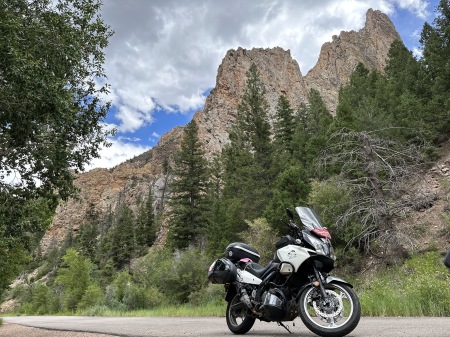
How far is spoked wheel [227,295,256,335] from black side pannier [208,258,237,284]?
13.3 inches

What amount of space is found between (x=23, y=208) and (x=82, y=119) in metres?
2.80

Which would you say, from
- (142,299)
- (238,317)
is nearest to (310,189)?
(142,299)

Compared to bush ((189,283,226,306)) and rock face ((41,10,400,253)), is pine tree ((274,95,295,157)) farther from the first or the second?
rock face ((41,10,400,253))

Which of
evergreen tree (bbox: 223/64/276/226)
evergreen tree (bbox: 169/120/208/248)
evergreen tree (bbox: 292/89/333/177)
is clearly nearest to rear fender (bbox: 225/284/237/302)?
evergreen tree (bbox: 292/89/333/177)

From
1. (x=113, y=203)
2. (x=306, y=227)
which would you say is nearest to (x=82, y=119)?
(x=306, y=227)

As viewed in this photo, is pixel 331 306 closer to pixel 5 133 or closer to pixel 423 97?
pixel 5 133

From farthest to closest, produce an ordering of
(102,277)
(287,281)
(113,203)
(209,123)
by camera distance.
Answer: (113,203), (209,123), (102,277), (287,281)

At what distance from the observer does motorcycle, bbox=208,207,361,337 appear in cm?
436

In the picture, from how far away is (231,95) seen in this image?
11338cm

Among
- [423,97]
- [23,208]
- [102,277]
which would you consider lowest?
[102,277]

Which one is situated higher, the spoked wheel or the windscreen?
the windscreen

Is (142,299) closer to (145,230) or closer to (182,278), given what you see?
(182,278)

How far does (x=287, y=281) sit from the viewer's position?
15.9 ft

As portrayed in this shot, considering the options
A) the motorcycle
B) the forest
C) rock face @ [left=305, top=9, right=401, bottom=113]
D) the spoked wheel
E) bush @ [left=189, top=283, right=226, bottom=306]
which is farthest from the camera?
rock face @ [left=305, top=9, right=401, bottom=113]
